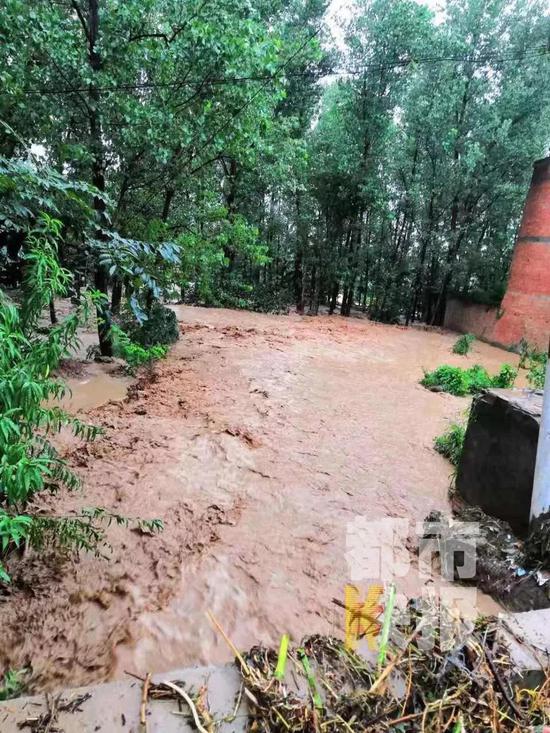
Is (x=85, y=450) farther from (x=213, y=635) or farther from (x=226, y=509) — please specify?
(x=213, y=635)

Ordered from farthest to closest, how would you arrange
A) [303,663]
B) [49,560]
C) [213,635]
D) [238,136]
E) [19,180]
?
[238,136] → [19,180] → [49,560] → [213,635] → [303,663]

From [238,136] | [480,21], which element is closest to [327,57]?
[480,21]

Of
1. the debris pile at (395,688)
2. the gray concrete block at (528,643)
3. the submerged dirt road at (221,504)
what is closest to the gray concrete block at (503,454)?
the submerged dirt road at (221,504)

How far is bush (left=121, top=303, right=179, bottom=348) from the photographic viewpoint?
773 cm

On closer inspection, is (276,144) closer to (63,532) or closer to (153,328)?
(153,328)

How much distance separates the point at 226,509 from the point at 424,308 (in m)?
15.7

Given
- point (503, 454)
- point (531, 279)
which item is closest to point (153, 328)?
point (503, 454)

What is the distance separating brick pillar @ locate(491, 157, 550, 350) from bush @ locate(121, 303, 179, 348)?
962cm

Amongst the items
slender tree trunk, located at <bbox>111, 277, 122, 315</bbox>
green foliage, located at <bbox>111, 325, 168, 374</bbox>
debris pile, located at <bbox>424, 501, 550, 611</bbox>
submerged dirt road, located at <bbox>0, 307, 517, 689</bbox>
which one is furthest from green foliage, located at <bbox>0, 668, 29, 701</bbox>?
slender tree trunk, located at <bbox>111, 277, 122, 315</bbox>

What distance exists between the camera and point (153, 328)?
7.84 metres

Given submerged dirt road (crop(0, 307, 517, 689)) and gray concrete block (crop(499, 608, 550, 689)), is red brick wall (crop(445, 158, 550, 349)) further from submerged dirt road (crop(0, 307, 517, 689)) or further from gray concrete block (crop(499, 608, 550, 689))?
gray concrete block (crop(499, 608, 550, 689))

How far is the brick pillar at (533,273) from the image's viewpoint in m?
10.9

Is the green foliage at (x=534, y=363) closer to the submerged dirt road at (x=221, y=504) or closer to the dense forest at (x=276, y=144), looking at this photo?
the submerged dirt road at (x=221, y=504)

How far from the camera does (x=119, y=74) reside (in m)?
5.37
